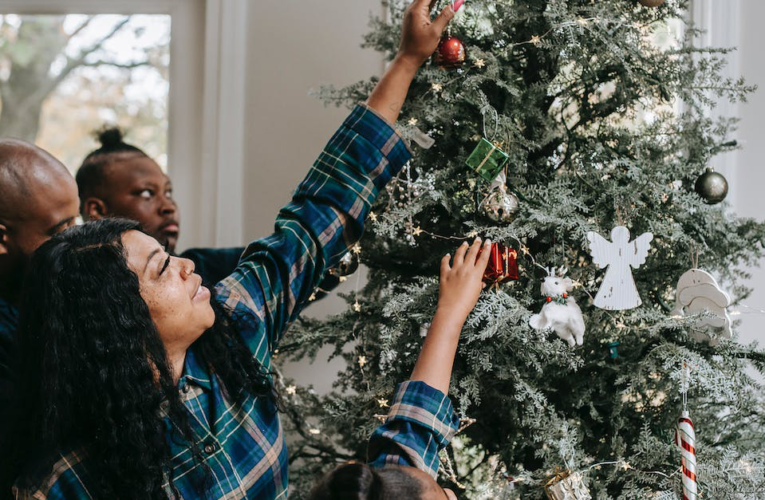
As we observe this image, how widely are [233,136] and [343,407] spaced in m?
0.95

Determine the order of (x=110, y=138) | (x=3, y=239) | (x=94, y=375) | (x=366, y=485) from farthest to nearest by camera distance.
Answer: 1. (x=110, y=138)
2. (x=3, y=239)
3. (x=94, y=375)
4. (x=366, y=485)

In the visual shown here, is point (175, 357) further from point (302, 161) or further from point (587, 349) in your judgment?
point (302, 161)

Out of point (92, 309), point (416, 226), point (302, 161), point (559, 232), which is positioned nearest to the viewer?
point (92, 309)

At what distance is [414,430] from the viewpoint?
1.06 metres

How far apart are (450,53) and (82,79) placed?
1.62 meters

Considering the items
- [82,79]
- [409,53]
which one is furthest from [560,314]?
[82,79]

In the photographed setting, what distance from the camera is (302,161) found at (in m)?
1.98

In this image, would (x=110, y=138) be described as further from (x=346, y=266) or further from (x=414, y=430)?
(x=414, y=430)

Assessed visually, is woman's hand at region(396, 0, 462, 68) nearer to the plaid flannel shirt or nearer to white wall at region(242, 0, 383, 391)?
the plaid flannel shirt

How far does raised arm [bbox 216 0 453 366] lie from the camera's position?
1.21 meters

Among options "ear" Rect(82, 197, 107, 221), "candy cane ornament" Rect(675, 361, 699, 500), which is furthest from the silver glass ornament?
"ear" Rect(82, 197, 107, 221)

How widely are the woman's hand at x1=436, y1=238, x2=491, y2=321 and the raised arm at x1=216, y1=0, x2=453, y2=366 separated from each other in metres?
0.19

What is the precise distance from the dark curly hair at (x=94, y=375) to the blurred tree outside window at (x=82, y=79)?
1.28 metres

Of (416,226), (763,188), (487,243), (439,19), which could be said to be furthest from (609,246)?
(763,188)
